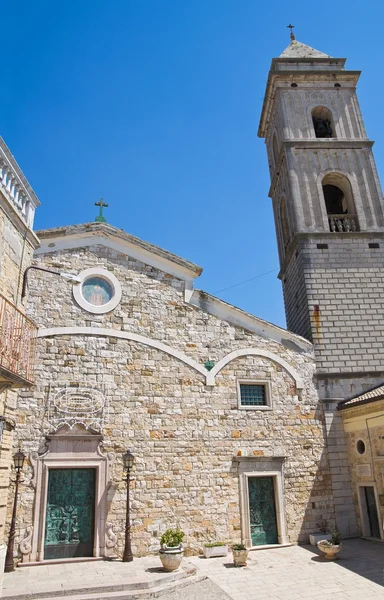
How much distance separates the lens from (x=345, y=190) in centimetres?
1750

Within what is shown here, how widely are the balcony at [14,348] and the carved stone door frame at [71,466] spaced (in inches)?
167

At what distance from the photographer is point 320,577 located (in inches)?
363

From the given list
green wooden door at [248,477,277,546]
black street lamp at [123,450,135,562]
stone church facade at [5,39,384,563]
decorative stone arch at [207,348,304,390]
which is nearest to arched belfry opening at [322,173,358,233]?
stone church facade at [5,39,384,563]

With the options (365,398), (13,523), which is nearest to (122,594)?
(13,523)

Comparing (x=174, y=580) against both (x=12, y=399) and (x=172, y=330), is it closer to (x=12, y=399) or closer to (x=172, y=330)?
(x=12, y=399)

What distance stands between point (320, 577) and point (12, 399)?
7204mm

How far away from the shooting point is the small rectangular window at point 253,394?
13.3 m

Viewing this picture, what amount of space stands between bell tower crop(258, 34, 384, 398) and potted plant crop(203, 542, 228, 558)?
5.30 metres

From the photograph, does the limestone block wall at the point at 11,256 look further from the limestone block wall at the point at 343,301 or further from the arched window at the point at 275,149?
the arched window at the point at 275,149

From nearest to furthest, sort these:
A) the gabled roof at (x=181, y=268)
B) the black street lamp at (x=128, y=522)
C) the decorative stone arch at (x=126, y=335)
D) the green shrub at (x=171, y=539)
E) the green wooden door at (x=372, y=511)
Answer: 1. the green shrub at (x=171, y=539)
2. the black street lamp at (x=128, y=522)
3. the green wooden door at (x=372, y=511)
4. the decorative stone arch at (x=126, y=335)
5. the gabled roof at (x=181, y=268)

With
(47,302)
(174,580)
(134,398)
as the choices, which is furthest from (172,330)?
(174,580)

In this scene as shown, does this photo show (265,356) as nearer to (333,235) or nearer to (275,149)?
(333,235)

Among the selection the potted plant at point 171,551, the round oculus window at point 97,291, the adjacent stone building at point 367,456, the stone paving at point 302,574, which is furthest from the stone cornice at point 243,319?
the potted plant at point 171,551

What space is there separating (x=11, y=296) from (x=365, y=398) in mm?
9792
